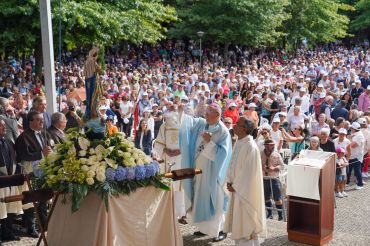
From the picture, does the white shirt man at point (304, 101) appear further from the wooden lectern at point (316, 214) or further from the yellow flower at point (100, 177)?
the yellow flower at point (100, 177)

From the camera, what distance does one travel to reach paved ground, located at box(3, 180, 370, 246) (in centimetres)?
802

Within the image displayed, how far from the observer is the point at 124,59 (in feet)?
105

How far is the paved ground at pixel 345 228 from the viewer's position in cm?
802

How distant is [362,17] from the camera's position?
49.8 meters

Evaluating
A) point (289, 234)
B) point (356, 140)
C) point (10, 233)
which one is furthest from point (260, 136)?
point (10, 233)

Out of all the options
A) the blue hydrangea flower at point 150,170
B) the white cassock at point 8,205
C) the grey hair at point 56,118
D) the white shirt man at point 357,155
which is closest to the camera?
the blue hydrangea flower at point 150,170

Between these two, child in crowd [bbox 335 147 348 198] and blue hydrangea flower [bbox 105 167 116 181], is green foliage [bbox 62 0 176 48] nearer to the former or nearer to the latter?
child in crowd [bbox 335 147 348 198]

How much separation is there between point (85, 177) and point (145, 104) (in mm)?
11320

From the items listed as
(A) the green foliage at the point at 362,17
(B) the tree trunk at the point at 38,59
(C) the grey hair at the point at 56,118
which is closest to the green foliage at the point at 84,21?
(B) the tree trunk at the point at 38,59

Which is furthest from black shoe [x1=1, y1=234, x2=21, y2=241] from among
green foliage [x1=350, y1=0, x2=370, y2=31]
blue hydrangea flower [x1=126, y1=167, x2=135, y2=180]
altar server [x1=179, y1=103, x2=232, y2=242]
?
green foliage [x1=350, y1=0, x2=370, y2=31]

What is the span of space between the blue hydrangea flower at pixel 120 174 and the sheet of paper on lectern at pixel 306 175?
2789 mm

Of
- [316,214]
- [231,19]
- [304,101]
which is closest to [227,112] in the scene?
[304,101]

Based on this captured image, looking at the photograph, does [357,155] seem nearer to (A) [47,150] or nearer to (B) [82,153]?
(A) [47,150]

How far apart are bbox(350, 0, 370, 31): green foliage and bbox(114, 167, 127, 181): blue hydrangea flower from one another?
1814 inches
